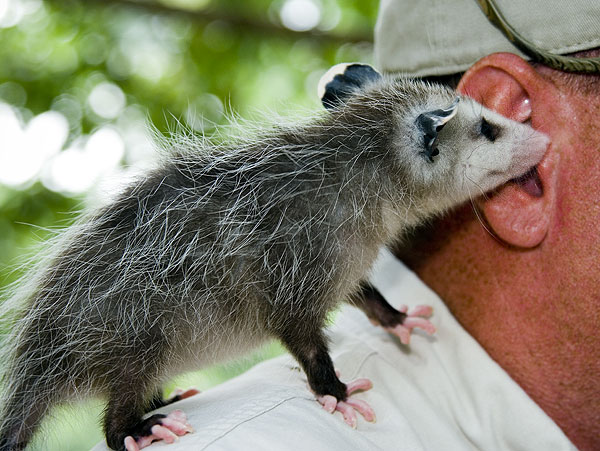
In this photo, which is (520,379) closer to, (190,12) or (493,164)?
(493,164)

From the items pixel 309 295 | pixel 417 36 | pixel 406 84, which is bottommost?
pixel 309 295

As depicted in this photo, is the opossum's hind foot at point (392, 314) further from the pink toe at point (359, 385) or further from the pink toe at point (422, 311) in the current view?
the pink toe at point (359, 385)

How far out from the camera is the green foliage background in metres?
3.43

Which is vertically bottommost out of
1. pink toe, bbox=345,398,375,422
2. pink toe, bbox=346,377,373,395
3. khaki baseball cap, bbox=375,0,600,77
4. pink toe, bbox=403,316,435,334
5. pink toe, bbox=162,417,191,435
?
pink toe, bbox=162,417,191,435

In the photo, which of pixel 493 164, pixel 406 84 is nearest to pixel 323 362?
pixel 493 164

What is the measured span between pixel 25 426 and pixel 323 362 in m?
0.67

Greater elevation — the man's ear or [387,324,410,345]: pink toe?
the man's ear

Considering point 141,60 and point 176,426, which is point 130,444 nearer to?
point 176,426

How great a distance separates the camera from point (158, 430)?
1.38 meters

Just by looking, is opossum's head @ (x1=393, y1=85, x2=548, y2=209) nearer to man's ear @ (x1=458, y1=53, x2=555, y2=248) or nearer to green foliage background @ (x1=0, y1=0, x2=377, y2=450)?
man's ear @ (x1=458, y1=53, x2=555, y2=248)

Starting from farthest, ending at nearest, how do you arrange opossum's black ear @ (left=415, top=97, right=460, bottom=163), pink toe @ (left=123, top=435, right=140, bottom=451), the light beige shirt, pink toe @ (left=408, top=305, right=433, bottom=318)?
1. pink toe @ (left=408, top=305, right=433, bottom=318)
2. opossum's black ear @ (left=415, top=97, right=460, bottom=163)
3. pink toe @ (left=123, top=435, right=140, bottom=451)
4. the light beige shirt

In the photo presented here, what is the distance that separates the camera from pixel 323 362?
1.50 metres

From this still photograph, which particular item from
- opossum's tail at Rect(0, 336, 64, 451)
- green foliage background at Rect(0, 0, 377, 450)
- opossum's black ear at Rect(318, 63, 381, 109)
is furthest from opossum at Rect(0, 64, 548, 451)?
green foliage background at Rect(0, 0, 377, 450)

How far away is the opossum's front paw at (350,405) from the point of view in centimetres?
142
